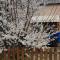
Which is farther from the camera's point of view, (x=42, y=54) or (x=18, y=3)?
(x=18, y=3)

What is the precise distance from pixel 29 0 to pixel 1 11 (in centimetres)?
142

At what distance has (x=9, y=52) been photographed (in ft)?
34.5

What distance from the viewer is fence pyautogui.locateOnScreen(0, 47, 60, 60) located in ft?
34.6

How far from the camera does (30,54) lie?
35.0ft

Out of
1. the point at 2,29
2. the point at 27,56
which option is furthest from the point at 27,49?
the point at 2,29

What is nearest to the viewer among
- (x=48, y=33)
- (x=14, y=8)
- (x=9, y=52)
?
(x=9, y=52)

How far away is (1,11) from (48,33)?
8.82 feet

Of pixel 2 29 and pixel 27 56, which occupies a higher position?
pixel 2 29

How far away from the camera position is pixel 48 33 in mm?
12469

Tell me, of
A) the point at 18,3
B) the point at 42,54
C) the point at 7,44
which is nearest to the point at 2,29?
the point at 7,44

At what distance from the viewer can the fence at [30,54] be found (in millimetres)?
10539

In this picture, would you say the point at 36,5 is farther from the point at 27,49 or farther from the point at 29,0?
the point at 27,49

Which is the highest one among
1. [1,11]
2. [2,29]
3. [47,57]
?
[1,11]

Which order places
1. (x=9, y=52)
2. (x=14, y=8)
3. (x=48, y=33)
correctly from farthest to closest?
(x=48, y=33)
(x=14, y=8)
(x=9, y=52)
